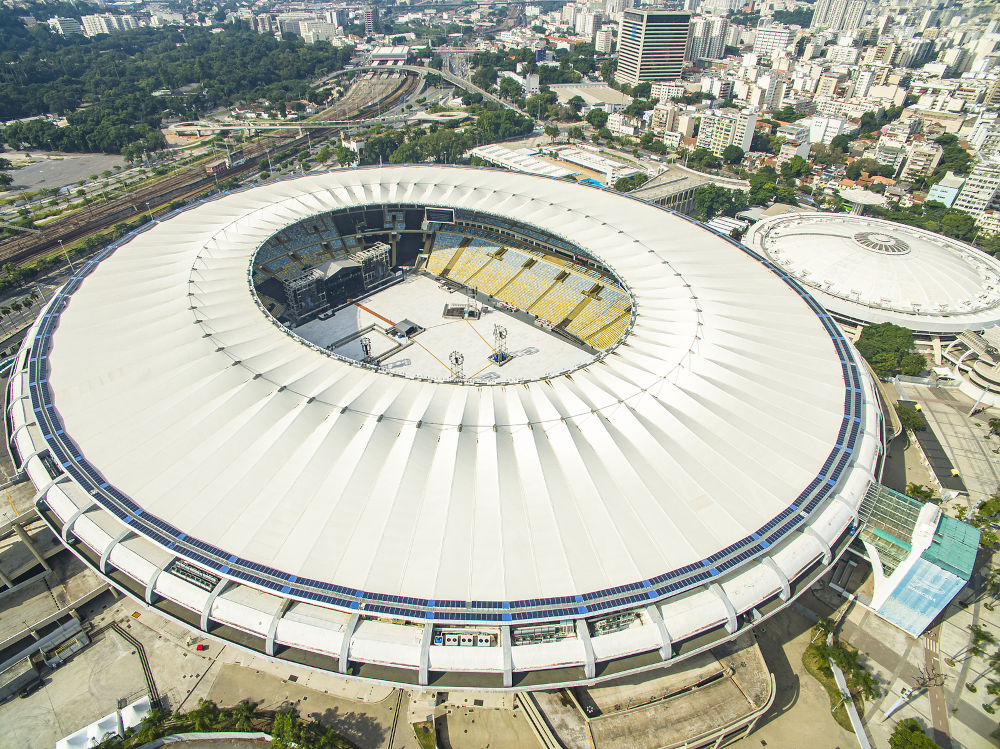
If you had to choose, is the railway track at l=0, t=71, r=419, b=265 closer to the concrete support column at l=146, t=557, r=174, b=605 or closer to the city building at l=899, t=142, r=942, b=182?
the concrete support column at l=146, t=557, r=174, b=605

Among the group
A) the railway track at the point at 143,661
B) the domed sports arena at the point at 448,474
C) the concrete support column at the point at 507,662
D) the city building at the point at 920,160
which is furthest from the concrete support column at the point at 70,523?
the city building at the point at 920,160

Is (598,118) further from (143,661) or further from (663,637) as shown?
(143,661)

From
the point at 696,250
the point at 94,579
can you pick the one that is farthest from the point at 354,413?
the point at 696,250

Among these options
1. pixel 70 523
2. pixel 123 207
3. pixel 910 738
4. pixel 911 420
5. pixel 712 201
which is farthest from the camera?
pixel 712 201

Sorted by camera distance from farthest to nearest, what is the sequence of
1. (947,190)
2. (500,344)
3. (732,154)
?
1. (732,154)
2. (947,190)
3. (500,344)

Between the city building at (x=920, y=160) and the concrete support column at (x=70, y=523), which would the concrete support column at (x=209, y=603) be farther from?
the city building at (x=920, y=160)

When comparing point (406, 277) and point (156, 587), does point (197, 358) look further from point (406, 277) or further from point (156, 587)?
point (406, 277)

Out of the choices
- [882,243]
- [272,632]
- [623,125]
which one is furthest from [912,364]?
[623,125]
